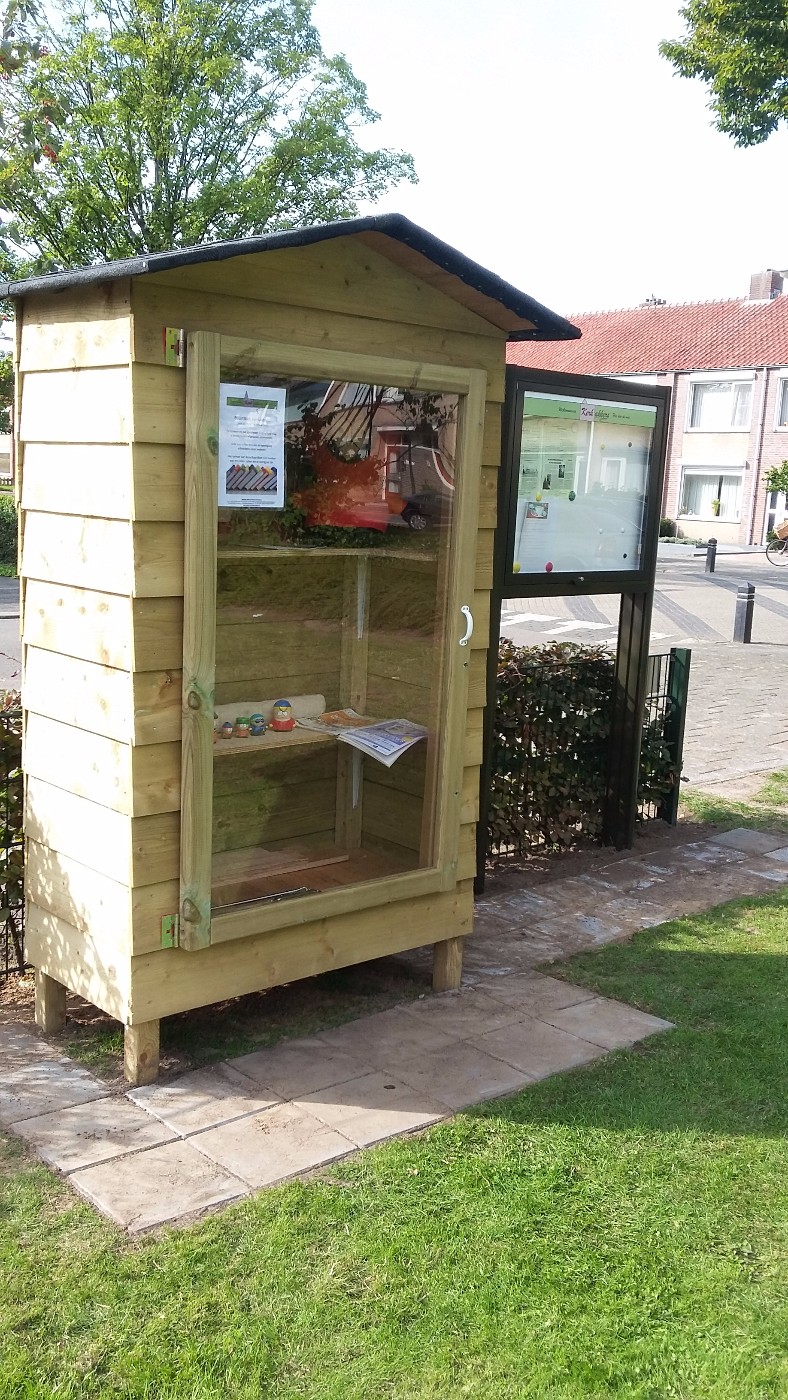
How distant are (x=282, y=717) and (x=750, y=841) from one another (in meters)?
Answer: 3.80

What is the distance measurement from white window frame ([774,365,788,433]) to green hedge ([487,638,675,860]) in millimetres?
37060

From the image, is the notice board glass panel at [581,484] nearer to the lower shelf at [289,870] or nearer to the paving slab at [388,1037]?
the lower shelf at [289,870]

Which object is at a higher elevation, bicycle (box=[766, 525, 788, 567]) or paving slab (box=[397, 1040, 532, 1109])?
bicycle (box=[766, 525, 788, 567])

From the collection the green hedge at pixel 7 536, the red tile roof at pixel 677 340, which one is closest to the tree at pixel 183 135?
the green hedge at pixel 7 536

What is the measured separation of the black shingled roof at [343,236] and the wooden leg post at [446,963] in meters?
2.43

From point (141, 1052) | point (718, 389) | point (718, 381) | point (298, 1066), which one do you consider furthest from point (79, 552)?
point (718, 389)

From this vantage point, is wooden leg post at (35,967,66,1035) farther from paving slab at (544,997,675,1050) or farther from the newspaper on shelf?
paving slab at (544,997,675,1050)

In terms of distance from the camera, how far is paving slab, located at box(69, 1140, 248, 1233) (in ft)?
10.9

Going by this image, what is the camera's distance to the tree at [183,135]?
19.7 metres

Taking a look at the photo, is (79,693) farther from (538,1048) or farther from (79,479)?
(538,1048)

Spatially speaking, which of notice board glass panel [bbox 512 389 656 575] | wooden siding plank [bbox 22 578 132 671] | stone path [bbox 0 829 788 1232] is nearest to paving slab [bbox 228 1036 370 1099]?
stone path [bbox 0 829 788 1232]

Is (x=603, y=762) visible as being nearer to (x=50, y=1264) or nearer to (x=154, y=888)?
(x=154, y=888)

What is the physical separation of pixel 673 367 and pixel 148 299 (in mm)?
42705

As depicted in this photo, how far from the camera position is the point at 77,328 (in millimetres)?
3828
